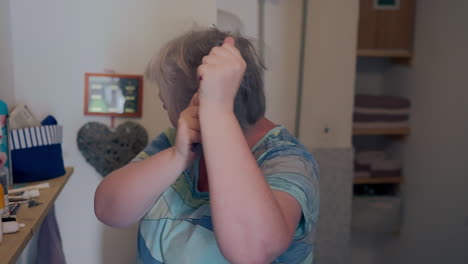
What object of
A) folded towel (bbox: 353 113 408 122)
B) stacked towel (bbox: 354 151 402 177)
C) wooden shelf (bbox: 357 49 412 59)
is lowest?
stacked towel (bbox: 354 151 402 177)

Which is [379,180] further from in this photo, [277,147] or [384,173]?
[277,147]

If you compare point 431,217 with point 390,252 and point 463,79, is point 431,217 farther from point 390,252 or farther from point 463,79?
point 463,79

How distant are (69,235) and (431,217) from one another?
147 cm

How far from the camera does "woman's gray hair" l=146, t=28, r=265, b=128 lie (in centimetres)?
75

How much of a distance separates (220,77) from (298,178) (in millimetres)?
212

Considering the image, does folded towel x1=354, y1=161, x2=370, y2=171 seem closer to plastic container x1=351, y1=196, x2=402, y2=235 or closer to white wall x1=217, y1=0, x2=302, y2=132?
plastic container x1=351, y1=196, x2=402, y2=235

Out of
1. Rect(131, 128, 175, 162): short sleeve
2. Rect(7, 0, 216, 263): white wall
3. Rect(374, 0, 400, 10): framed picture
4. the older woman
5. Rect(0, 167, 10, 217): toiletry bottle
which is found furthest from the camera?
Rect(374, 0, 400, 10): framed picture

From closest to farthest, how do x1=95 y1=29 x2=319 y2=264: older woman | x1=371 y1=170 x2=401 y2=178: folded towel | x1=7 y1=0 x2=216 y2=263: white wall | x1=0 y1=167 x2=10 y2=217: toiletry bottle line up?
1. x1=95 y1=29 x2=319 y2=264: older woman
2. x1=0 y1=167 x2=10 y2=217: toiletry bottle
3. x1=7 y1=0 x2=216 y2=263: white wall
4. x1=371 y1=170 x2=401 y2=178: folded towel

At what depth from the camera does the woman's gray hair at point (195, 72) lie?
75 centimetres

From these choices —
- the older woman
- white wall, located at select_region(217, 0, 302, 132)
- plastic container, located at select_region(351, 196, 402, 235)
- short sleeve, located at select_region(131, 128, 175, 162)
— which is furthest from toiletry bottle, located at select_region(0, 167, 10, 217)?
plastic container, located at select_region(351, 196, 402, 235)

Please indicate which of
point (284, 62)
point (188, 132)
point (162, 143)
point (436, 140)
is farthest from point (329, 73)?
A: point (188, 132)

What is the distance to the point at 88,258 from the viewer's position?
4.27 ft

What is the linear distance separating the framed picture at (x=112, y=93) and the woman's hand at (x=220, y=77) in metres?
0.71

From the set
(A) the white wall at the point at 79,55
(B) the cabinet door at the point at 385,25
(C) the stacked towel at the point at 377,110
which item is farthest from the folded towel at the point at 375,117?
(A) the white wall at the point at 79,55
